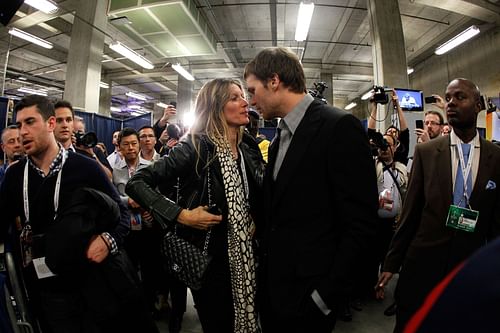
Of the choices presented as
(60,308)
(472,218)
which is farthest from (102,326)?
(472,218)

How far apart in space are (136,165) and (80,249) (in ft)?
5.16

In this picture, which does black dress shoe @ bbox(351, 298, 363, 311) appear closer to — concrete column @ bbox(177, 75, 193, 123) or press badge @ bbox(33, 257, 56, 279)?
press badge @ bbox(33, 257, 56, 279)

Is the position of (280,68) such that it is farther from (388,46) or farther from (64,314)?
(388,46)

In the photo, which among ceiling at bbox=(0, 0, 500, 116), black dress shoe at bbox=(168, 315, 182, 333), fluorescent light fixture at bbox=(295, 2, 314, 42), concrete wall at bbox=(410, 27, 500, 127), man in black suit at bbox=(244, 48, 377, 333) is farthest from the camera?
concrete wall at bbox=(410, 27, 500, 127)

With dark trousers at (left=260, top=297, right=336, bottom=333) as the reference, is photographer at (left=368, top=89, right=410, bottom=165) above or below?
above

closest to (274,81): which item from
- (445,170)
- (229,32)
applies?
(445,170)

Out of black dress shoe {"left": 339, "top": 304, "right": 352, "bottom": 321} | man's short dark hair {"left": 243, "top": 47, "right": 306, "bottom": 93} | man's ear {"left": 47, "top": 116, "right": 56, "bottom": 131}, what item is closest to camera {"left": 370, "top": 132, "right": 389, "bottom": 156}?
black dress shoe {"left": 339, "top": 304, "right": 352, "bottom": 321}

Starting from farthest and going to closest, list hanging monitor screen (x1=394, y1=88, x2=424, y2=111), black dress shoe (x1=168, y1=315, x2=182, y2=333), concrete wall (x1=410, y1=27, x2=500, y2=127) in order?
concrete wall (x1=410, y1=27, x2=500, y2=127) < hanging monitor screen (x1=394, y1=88, x2=424, y2=111) < black dress shoe (x1=168, y1=315, x2=182, y2=333)

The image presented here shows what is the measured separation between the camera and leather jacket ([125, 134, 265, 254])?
1267mm

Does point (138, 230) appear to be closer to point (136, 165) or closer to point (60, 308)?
point (136, 165)

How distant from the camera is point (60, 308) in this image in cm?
137

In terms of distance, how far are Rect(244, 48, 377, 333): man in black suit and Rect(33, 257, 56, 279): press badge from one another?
3.23 ft

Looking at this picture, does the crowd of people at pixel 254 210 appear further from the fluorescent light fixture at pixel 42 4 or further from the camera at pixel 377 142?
the fluorescent light fixture at pixel 42 4

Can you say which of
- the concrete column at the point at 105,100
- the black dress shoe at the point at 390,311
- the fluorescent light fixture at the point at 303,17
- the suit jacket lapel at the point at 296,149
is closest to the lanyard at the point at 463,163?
the suit jacket lapel at the point at 296,149
